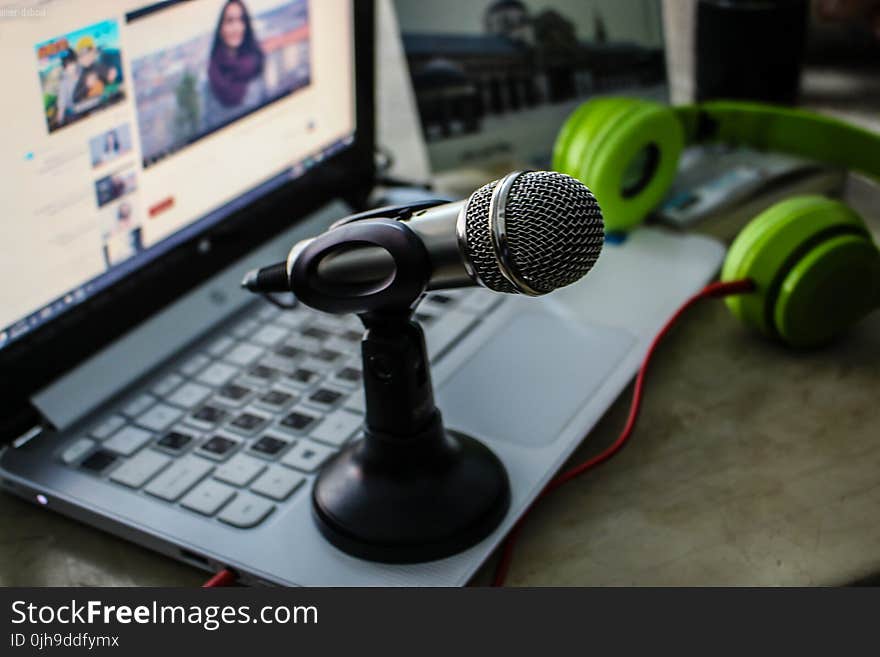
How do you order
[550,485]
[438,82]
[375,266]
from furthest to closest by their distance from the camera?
[438,82] → [550,485] → [375,266]

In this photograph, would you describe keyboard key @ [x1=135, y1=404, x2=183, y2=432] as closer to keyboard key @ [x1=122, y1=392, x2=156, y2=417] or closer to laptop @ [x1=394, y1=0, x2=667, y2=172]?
keyboard key @ [x1=122, y1=392, x2=156, y2=417]

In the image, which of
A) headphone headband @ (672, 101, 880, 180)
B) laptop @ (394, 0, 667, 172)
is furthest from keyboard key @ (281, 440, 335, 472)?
headphone headband @ (672, 101, 880, 180)

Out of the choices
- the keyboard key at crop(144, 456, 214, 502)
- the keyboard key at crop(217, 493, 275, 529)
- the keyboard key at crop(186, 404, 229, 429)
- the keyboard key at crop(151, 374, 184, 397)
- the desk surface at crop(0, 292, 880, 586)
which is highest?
the keyboard key at crop(151, 374, 184, 397)

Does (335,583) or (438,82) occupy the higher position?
(438,82)

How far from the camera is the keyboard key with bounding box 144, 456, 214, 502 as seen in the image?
0.60 meters

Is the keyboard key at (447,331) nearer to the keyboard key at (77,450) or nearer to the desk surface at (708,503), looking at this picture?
the desk surface at (708,503)

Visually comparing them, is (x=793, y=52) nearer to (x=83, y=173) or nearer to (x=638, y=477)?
(x=638, y=477)

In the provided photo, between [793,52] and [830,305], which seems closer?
[830,305]

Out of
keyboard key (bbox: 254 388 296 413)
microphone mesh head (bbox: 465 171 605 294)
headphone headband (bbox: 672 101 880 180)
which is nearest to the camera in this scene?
microphone mesh head (bbox: 465 171 605 294)

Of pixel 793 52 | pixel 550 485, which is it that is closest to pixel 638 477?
pixel 550 485

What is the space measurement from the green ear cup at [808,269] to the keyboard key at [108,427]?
1.40ft

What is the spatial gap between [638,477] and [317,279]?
0.25 m

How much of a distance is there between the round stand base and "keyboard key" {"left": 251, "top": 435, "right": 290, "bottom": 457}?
2.0 inches

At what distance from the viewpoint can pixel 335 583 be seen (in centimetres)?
53
